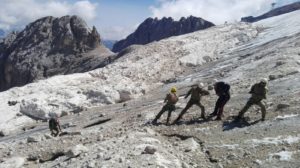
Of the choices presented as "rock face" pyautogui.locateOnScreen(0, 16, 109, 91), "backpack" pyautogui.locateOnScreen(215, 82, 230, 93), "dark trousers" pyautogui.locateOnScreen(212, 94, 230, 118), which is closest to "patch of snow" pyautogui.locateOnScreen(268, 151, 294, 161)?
"dark trousers" pyautogui.locateOnScreen(212, 94, 230, 118)

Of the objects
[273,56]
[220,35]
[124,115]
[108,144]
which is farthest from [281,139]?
[220,35]

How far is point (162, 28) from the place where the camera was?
504ft

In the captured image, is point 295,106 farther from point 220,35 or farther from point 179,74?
point 220,35

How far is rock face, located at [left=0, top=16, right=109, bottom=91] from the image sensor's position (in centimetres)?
7975

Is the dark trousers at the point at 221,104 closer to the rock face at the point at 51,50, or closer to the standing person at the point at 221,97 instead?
the standing person at the point at 221,97

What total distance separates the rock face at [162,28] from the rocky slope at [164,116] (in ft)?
251

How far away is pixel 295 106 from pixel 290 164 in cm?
536

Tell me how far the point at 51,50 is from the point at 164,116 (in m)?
60.3

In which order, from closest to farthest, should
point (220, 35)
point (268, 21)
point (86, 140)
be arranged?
point (86, 140), point (220, 35), point (268, 21)

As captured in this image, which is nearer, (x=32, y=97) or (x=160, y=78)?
(x=32, y=97)

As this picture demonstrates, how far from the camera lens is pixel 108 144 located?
17984 millimetres

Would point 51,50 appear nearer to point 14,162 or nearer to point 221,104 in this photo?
point 14,162

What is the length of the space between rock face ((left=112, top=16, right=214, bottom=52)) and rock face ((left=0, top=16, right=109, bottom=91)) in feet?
162

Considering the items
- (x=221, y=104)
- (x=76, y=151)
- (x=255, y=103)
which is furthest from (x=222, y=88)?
(x=76, y=151)
